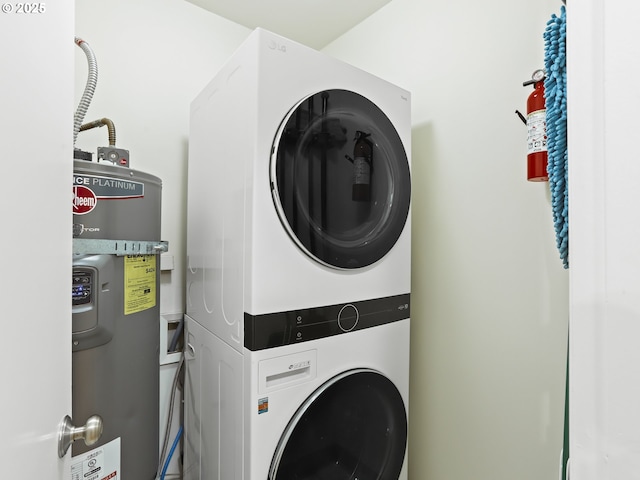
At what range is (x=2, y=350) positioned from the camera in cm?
43

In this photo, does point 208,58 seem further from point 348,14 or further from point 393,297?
point 393,297

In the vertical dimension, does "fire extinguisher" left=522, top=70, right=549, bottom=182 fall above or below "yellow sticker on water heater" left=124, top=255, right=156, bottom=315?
above

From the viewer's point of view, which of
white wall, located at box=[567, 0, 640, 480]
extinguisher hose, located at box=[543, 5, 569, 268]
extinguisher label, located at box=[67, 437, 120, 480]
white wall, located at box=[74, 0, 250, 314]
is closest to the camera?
white wall, located at box=[567, 0, 640, 480]

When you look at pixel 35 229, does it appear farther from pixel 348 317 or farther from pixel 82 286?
pixel 348 317

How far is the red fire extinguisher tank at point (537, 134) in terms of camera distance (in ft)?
3.31

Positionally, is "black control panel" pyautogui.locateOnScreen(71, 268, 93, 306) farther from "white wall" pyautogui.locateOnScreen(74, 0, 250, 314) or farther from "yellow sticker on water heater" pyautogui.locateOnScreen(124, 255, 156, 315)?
"white wall" pyautogui.locateOnScreen(74, 0, 250, 314)

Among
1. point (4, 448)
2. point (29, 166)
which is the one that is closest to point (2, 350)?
point (4, 448)

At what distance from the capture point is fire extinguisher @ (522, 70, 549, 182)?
1009mm

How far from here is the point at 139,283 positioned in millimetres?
1156

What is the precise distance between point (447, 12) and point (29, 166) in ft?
5.27

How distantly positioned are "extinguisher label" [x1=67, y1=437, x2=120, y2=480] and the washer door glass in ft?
2.74

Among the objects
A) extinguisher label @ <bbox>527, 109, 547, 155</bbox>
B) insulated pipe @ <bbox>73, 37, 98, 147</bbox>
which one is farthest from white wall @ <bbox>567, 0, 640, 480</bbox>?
insulated pipe @ <bbox>73, 37, 98, 147</bbox>

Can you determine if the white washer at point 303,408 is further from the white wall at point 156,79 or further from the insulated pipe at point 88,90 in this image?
the insulated pipe at point 88,90

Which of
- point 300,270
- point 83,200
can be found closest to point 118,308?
point 83,200
